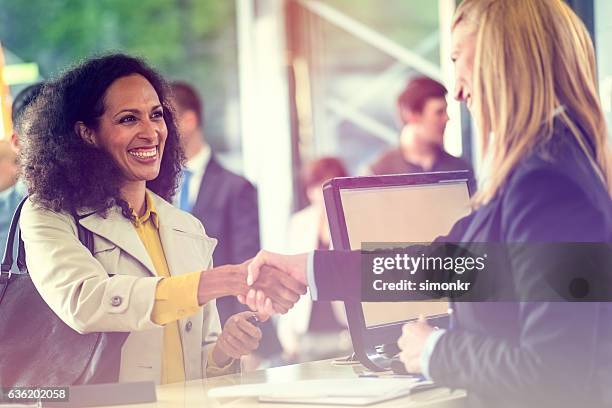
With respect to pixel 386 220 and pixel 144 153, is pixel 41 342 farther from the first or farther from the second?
pixel 386 220

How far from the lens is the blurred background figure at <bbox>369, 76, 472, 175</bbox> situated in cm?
221

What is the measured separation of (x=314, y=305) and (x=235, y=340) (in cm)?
19

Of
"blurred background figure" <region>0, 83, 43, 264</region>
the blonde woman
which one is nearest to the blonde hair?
the blonde woman

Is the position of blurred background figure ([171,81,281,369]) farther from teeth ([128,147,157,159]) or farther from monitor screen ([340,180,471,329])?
monitor screen ([340,180,471,329])

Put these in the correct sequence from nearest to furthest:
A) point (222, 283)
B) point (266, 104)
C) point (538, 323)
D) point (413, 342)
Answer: point (538, 323) → point (413, 342) → point (222, 283) → point (266, 104)

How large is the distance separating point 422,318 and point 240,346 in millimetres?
403

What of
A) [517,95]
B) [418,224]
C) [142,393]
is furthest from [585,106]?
[142,393]

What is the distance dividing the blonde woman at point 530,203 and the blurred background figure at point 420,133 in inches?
4.2

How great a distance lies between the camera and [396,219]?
2168 millimetres

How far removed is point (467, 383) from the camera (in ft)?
6.56

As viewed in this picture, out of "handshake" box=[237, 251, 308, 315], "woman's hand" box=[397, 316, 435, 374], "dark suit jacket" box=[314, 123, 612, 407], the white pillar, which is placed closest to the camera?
"dark suit jacket" box=[314, 123, 612, 407]

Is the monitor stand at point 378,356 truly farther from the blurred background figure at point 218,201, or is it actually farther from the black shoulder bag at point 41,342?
the black shoulder bag at point 41,342

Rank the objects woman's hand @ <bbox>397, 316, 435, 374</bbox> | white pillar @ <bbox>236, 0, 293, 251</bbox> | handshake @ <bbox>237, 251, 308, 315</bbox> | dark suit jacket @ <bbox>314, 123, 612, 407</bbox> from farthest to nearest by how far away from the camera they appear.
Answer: white pillar @ <bbox>236, 0, 293, 251</bbox> < handshake @ <bbox>237, 251, 308, 315</bbox> < woman's hand @ <bbox>397, 316, 435, 374</bbox> < dark suit jacket @ <bbox>314, 123, 612, 407</bbox>

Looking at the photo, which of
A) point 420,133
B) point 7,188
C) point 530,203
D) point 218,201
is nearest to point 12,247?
point 7,188
